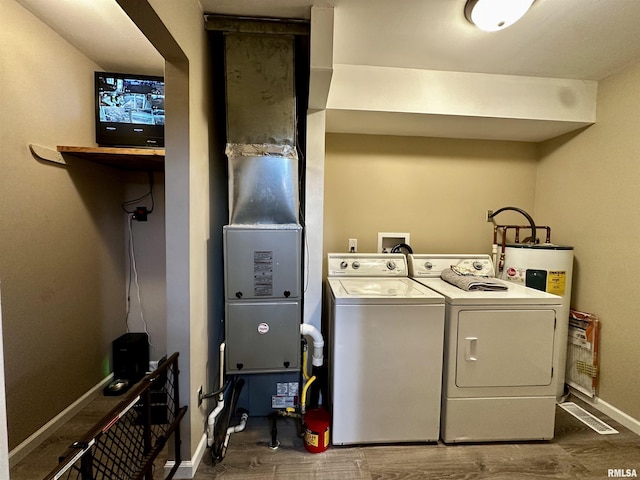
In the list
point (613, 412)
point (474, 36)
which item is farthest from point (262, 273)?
point (613, 412)

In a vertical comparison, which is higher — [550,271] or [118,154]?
[118,154]

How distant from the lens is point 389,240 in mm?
2693

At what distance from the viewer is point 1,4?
147 cm

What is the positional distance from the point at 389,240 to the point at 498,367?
1.30 meters

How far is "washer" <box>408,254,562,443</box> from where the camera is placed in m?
1.73

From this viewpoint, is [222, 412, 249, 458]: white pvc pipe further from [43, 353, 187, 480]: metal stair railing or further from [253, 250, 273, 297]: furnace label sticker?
[253, 250, 273, 297]: furnace label sticker

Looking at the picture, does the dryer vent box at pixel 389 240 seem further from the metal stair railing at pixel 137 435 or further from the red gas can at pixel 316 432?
the metal stair railing at pixel 137 435

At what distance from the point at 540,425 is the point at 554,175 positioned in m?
2.03

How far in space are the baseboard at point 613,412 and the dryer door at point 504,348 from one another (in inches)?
29.3

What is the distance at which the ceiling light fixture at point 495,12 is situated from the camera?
4.61 ft

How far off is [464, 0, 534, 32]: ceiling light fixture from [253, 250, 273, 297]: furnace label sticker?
1.68m

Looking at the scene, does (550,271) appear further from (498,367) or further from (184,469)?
(184,469)

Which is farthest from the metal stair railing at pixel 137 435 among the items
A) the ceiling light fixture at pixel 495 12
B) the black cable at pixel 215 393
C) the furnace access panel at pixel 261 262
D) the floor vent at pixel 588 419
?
the floor vent at pixel 588 419

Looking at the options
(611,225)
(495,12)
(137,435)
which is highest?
(495,12)
